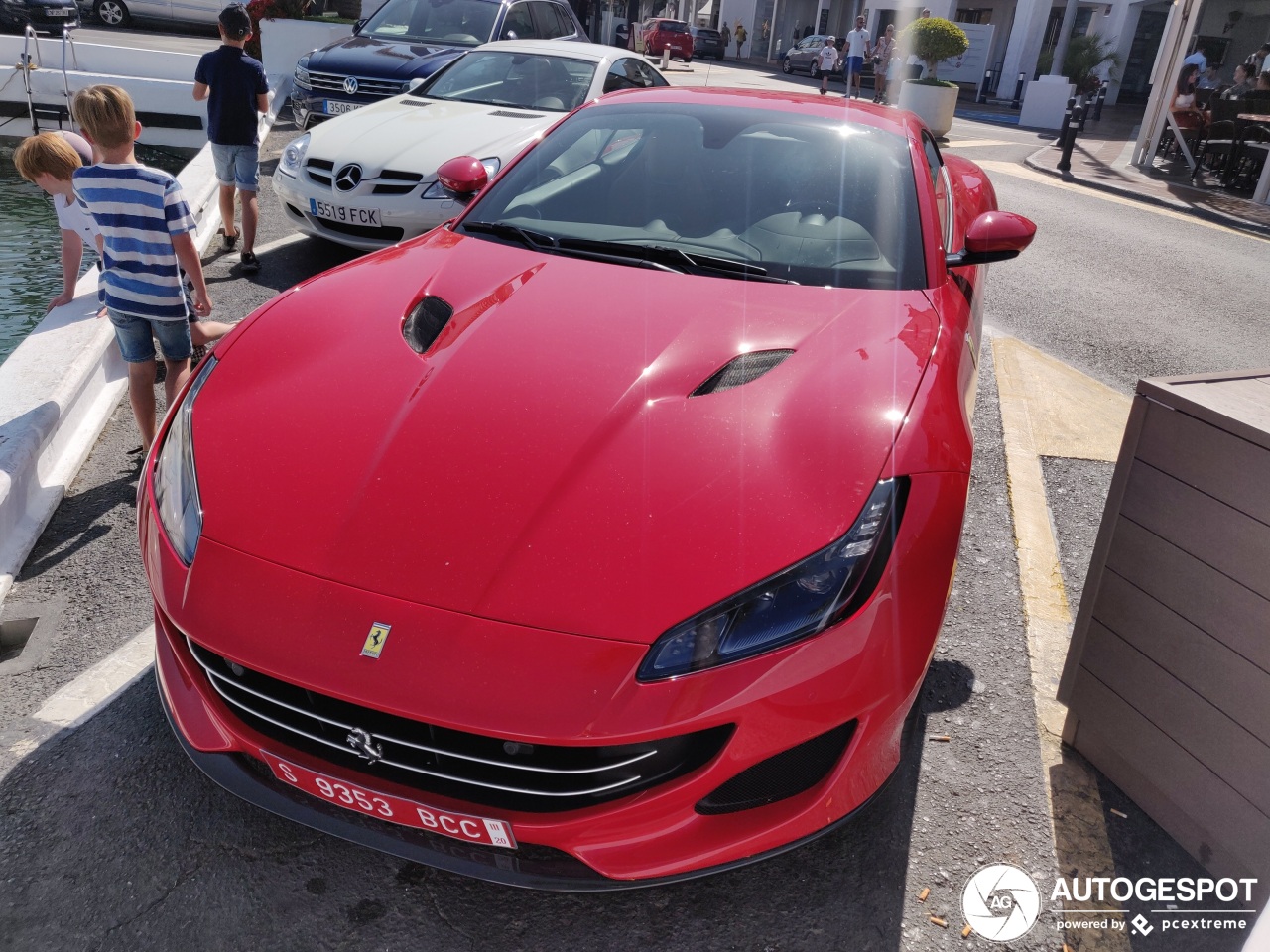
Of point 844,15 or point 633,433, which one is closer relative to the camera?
point 633,433

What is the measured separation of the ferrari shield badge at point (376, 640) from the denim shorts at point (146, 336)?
228cm

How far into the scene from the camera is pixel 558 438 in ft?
6.75

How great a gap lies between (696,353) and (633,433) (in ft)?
1.18

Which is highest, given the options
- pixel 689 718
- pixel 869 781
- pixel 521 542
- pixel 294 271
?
pixel 521 542

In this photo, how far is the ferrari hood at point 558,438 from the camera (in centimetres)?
182

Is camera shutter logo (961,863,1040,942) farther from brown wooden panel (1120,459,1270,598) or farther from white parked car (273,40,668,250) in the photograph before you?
white parked car (273,40,668,250)

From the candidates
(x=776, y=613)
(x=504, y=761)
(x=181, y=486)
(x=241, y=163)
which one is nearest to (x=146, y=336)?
(x=181, y=486)

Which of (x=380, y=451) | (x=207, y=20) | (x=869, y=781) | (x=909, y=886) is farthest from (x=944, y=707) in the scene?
(x=207, y=20)

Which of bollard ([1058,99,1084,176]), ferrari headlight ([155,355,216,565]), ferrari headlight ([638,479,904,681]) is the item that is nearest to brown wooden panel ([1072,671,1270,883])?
ferrari headlight ([638,479,904,681])

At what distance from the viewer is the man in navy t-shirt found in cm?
590

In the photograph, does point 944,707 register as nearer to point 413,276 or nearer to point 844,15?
point 413,276

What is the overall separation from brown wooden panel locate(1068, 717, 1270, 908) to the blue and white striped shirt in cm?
324

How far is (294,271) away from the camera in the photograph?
19.9ft

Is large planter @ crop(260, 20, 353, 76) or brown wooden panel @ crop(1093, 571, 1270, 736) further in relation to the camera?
large planter @ crop(260, 20, 353, 76)
